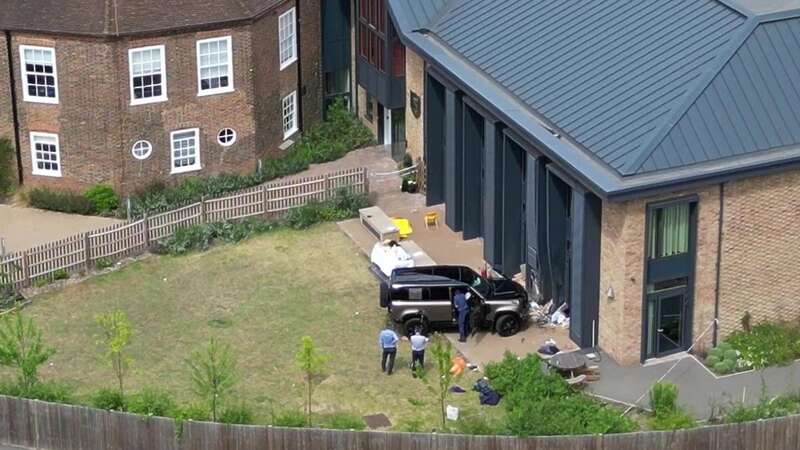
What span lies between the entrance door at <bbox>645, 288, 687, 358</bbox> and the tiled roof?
18.7 meters

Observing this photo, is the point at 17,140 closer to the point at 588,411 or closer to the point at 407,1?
the point at 407,1

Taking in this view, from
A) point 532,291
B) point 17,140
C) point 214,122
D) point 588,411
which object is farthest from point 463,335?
point 17,140

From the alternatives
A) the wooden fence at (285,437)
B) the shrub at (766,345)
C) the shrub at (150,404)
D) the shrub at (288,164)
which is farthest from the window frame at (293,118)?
the wooden fence at (285,437)

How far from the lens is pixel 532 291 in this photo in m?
48.1

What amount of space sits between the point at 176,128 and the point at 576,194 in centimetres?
1704

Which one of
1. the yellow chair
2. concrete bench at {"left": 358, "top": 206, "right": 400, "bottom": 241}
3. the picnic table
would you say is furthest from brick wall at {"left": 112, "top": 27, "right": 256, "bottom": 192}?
the picnic table

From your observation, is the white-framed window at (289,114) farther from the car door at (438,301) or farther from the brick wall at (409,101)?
the car door at (438,301)

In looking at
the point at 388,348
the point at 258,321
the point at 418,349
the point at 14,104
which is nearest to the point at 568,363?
the point at 418,349

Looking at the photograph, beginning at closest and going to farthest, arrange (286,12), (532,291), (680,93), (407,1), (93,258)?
(680,93), (532,291), (93,258), (407,1), (286,12)

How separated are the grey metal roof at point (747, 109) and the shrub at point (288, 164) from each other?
1836 cm

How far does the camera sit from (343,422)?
4069 centimetres

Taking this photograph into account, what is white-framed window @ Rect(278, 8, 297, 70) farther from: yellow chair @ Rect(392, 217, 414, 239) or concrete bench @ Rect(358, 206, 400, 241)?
yellow chair @ Rect(392, 217, 414, 239)

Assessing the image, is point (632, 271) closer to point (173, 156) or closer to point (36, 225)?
point (173, 156)

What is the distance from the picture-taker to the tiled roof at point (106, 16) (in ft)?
180
